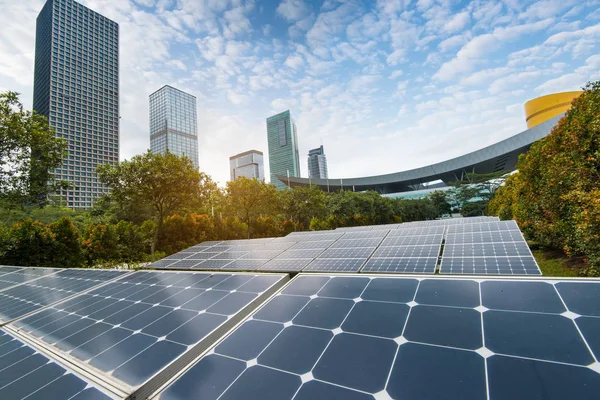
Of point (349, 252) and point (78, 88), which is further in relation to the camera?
point (78, 88)


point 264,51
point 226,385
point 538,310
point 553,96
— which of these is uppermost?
point 553,96

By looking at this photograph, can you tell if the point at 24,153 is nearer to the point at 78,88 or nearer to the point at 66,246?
the point at 66,246

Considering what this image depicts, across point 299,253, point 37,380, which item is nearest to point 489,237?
point 299,253

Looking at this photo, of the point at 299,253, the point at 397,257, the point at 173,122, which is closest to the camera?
the point at 397,257

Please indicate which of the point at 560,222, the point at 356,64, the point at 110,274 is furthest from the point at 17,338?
the point at 356,64

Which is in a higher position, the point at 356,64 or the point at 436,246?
the point at 356,64

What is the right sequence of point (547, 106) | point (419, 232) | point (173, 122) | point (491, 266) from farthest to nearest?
point (173, 122)
point (547, 106)
point (419, 232)
point (491, 266)

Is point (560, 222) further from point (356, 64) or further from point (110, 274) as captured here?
point (110, 274)

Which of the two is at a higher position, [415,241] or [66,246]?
[66,246]

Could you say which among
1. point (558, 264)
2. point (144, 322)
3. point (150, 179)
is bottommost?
point (558, 264)
